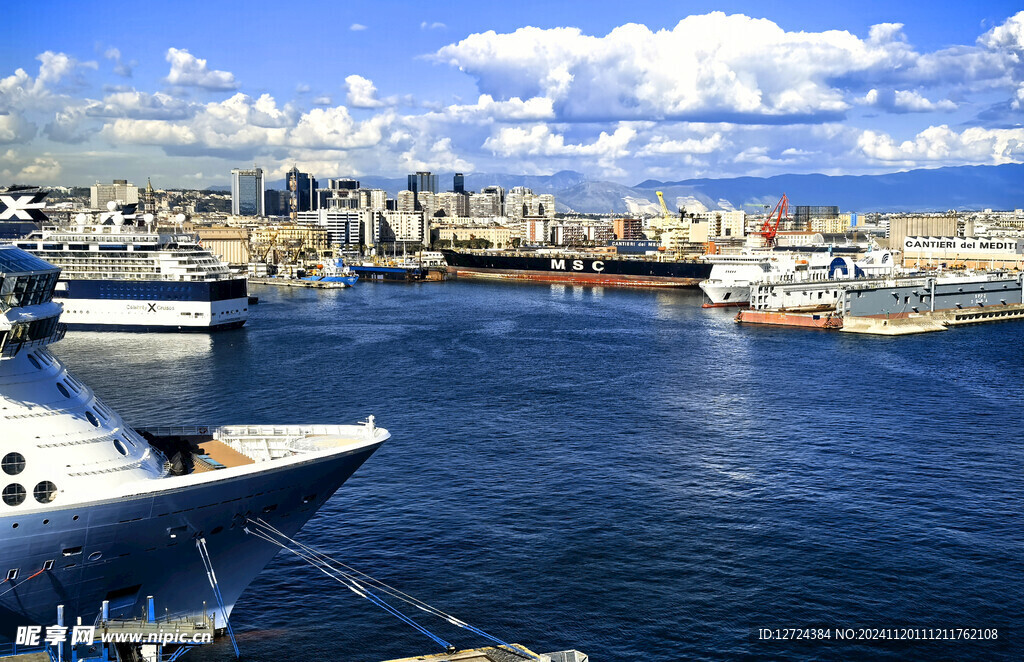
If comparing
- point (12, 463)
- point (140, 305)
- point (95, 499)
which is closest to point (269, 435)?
point (95, 499)

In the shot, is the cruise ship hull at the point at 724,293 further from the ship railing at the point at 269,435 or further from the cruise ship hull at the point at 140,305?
the ship railing at the point at 269,435

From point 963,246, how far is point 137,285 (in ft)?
369

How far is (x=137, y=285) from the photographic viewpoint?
244ft

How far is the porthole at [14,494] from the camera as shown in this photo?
15.2 meters

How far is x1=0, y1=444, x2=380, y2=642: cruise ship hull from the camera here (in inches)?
603

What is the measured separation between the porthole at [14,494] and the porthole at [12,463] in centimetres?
23

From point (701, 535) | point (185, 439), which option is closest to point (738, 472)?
point (701, 535)

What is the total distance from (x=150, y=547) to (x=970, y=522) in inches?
864

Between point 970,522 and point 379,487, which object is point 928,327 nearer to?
point 970,522

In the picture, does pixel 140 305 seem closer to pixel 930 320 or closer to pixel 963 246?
pixel 930 320

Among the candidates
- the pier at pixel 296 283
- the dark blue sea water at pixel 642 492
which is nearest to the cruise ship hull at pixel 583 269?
the pier at pixel 296 283

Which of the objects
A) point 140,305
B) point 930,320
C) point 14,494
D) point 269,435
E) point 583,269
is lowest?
point 930,320

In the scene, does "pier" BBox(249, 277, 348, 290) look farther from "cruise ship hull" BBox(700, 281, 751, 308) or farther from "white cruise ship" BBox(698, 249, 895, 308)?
"cruise ship hull" BBox(700, 281, 751, 308)

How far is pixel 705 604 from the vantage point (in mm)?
21625
